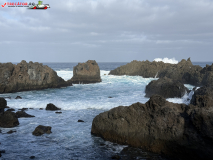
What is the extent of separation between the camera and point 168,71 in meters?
56.0

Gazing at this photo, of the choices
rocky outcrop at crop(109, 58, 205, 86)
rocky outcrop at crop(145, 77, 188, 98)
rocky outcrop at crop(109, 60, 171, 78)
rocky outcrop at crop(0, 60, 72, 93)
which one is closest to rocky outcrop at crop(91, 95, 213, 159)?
rocky outcrop at crop(145, 77, 188, 98)

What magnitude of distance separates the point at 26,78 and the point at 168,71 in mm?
34823

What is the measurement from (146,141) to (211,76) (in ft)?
107

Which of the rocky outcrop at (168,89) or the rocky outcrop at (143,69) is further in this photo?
the rocky outcrop at (143,69)

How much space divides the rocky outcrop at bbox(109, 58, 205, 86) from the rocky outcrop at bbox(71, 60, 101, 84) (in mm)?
18301

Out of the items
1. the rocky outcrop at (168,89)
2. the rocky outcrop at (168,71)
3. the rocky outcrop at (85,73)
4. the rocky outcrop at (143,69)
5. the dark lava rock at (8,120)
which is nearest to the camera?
the dark lava rock at (8,120)

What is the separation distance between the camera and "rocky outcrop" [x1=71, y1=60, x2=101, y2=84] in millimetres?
51062

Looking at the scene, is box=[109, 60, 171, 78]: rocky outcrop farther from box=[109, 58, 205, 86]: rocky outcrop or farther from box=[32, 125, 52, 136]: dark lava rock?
box=[32, 125, 52, 136]: dark lava rock

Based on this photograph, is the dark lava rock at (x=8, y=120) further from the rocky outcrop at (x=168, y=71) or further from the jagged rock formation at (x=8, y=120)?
the rocky outcrop at (x=168, y=71)

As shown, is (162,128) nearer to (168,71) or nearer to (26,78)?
(26,78)

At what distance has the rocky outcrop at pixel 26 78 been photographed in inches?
1491

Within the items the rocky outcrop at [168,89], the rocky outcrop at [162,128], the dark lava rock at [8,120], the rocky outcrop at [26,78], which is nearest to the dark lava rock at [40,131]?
the dark lava rock at [8,120]

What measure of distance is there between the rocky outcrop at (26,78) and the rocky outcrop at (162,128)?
28.6 meters

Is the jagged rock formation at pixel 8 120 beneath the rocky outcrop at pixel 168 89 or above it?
beneath
